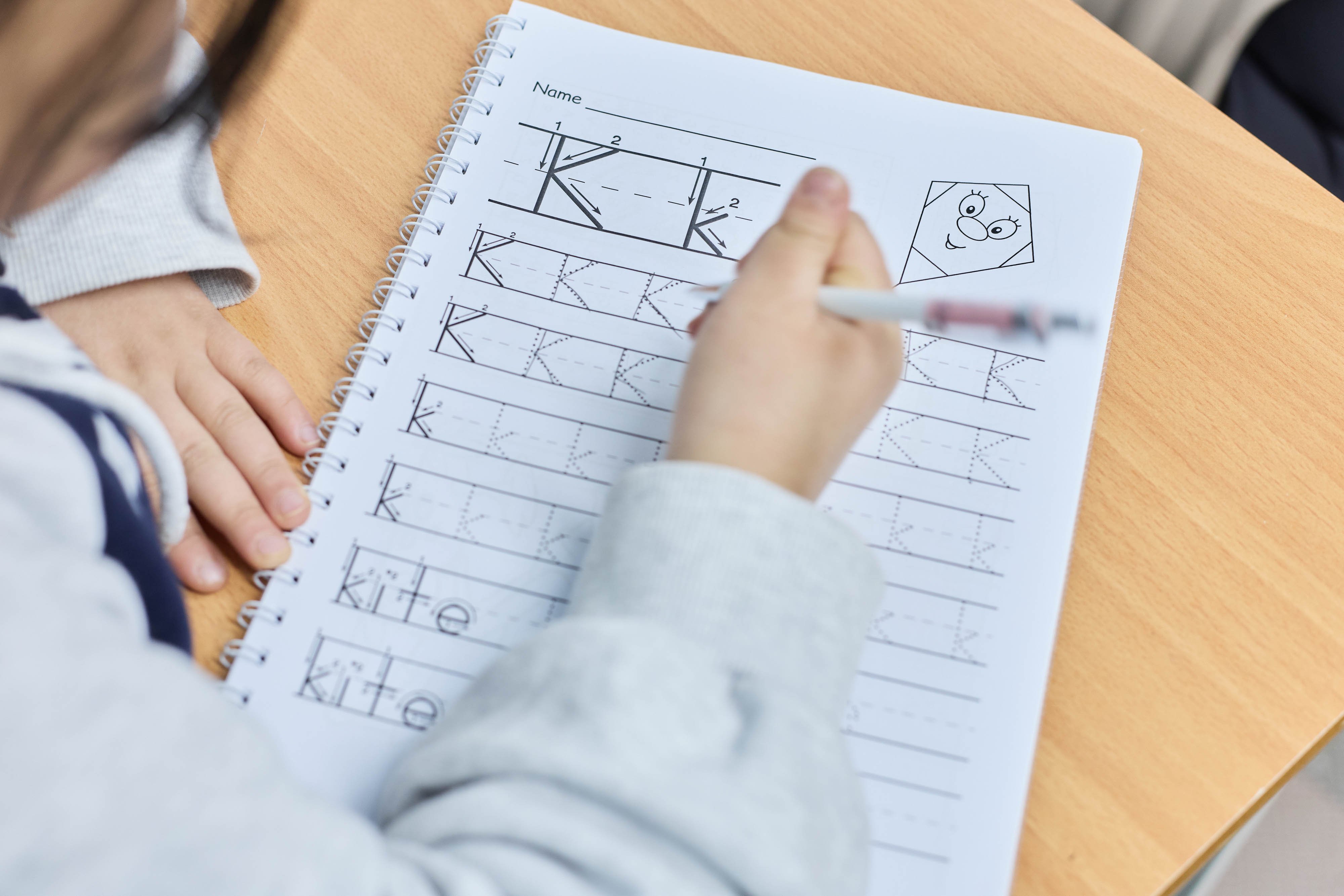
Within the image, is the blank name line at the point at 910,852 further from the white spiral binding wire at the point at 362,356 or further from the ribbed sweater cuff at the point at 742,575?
the white spiral binding wire at the point at 362,356

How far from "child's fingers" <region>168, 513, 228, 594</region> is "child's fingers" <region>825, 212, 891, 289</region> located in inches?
11.1

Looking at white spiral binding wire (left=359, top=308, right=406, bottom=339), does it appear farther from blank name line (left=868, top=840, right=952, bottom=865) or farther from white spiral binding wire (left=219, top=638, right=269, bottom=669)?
blank name line (left=868, top=840, right=952, bottom=865)

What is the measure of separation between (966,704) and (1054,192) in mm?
263

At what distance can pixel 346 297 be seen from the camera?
51 centimetres

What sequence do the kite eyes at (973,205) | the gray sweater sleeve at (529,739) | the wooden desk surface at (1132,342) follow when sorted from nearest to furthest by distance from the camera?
the gray sweater sleeve at (529,739) < the wooden desk surface at (1132,342) < the kite eyes at (973,205)

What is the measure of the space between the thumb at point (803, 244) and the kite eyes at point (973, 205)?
0.34ft

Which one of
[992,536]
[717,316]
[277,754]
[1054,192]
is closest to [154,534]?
[277,754]

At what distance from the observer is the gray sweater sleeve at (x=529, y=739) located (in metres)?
0.30

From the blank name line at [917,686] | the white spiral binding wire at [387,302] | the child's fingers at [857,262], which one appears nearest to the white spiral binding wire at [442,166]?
the white spiral binding wire at [387,302]

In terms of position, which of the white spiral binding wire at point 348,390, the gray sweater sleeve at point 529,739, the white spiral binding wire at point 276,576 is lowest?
the gray sweater sleeve at point 529,739

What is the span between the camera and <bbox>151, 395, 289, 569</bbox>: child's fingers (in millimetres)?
438

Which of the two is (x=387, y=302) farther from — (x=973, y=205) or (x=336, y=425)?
(x=973, y=205)

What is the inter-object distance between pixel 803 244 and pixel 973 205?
134mm

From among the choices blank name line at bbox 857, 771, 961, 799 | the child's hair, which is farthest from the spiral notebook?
the child's hair
